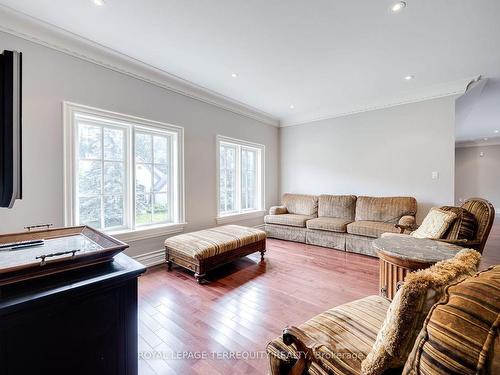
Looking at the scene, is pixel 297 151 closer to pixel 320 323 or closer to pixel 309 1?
pixel 309 1

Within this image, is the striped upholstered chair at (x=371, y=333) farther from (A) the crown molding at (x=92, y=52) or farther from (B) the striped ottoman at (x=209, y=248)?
(A) the crown molding at (x=92, y=52)

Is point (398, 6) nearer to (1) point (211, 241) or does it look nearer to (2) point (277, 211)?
(1) point (211, 241)

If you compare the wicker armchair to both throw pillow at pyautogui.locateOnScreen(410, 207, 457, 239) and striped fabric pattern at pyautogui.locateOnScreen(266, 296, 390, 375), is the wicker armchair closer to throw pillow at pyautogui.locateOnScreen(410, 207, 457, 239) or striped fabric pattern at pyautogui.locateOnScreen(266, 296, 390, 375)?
throw pillow at pyautogui.locateOnScreen(410, 207, 457, 239)

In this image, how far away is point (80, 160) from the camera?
2.63 metres

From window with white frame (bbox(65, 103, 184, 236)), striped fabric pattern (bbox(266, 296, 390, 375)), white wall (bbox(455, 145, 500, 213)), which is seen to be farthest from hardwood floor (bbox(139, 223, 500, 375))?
white wall (bbox(455, 145, 500, 213))

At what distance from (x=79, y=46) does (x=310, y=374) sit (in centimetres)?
347

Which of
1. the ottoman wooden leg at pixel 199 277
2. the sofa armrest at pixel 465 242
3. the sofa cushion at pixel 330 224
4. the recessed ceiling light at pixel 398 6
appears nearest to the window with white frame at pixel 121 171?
the ottoman wooden leg at pixel 199 277

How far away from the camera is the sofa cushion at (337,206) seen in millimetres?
4352

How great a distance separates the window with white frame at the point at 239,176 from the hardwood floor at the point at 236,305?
1397 mm

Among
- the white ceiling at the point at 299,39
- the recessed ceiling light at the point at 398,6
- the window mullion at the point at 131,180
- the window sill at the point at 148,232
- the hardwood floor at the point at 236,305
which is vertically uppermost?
the white ceiling at the point at 299,39

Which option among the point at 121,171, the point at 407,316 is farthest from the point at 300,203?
the point at 407,316

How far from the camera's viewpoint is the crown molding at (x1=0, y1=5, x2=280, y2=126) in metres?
2.11

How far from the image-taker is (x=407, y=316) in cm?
70

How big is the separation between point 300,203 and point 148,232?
312 cm
